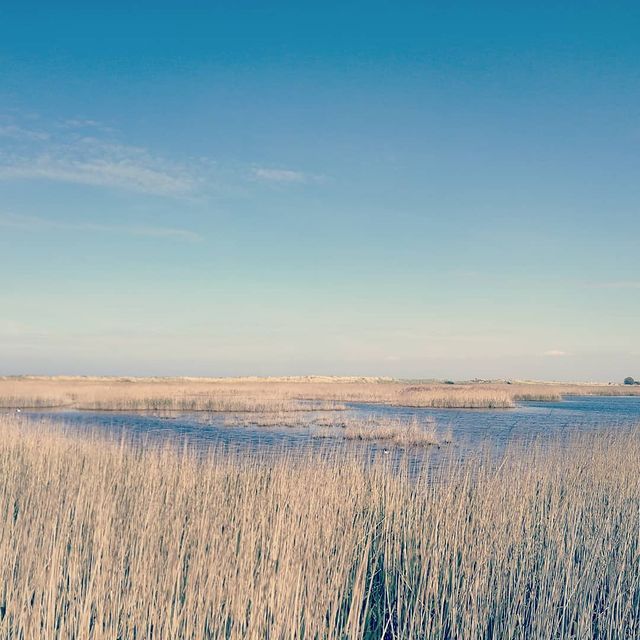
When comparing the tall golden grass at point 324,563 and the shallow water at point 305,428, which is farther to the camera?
the shallow water at point 305,428

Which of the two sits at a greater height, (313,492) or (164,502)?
(313,492)

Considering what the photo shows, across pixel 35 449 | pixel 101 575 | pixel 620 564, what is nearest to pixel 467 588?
pixel 620 564

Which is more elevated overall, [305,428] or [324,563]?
[324,563]

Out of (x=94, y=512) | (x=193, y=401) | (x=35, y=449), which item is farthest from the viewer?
(x=193, y=401)

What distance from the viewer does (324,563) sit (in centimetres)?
370

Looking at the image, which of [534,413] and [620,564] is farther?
[534,413]

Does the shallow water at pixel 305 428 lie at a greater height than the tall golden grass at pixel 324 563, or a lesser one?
lesser

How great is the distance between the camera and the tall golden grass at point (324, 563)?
9.89ft

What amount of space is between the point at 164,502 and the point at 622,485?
455 centimetres

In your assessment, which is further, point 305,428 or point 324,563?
point 305,428

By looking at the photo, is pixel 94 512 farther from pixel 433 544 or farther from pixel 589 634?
pixel 589 634

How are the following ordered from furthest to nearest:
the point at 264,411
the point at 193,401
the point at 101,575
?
1. the point at 193,401
2. the point at 264,411
3. the point at 101,575

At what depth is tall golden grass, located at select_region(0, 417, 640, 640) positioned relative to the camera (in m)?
3.01

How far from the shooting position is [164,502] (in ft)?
18.6
